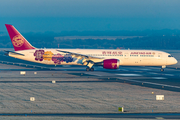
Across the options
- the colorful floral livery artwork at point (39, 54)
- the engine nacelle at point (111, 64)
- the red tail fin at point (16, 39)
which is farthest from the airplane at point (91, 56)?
the engine nacelle at point (111, 64)

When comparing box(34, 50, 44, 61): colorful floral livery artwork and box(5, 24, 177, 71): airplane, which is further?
box(34, 50, 44, 61): colorful floral livery artwork

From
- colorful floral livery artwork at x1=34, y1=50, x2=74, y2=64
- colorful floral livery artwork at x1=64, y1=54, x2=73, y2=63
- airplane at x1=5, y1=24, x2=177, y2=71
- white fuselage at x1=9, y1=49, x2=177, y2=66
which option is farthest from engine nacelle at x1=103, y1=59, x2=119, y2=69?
colorful floral livery artwork at x1=64, y1=54, x2=73, y2=63

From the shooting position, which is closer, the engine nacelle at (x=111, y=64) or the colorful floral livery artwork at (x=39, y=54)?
the engine nacelle at (x=111, y=64)

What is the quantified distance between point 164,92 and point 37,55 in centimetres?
3073

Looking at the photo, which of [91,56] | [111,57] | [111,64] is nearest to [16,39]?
[91,56]

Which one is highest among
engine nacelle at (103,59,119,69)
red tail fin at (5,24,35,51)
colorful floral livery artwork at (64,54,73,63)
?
red tail fin at (5,24,35,51)

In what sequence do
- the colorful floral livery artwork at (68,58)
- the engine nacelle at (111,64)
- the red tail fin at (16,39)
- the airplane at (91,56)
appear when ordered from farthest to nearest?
the red tail fin at (16,39)
the colorful floral livery artwork at (68,58)
the airplane at (91,56)
the engine nacelle at (111,64)

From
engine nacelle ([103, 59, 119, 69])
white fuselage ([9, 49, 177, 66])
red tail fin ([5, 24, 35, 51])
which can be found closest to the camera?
engine nacelle ([103, 59, 119, 69])

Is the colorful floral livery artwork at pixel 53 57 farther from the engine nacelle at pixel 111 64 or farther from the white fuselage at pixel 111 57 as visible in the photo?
the engine nacelle at pixel 111 64

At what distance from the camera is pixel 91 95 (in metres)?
29.7

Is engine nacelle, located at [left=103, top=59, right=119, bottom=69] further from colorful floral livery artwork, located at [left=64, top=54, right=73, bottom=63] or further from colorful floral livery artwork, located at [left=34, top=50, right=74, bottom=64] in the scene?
colorful floral livery artwork, located at [left=64, top=54, right=73, bottom=63]

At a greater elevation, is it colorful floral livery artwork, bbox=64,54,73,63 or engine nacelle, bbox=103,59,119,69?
colorful floral livery artwork, bbox=64,54,73,63

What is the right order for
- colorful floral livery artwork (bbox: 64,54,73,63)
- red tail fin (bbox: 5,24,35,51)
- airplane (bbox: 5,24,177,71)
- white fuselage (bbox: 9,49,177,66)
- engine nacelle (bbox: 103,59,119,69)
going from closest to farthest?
engine nacelle (bbox: 103,59,119,69) → airplane (bbox: 5,24,177,71) → colorful floral livery artwork (bbox: 64,54,73,63) → white fuselage (bbox: 9,49,177,66) → red tail fin (bbox: 5,24,35,51)

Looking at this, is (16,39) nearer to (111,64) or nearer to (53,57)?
(53,57)
